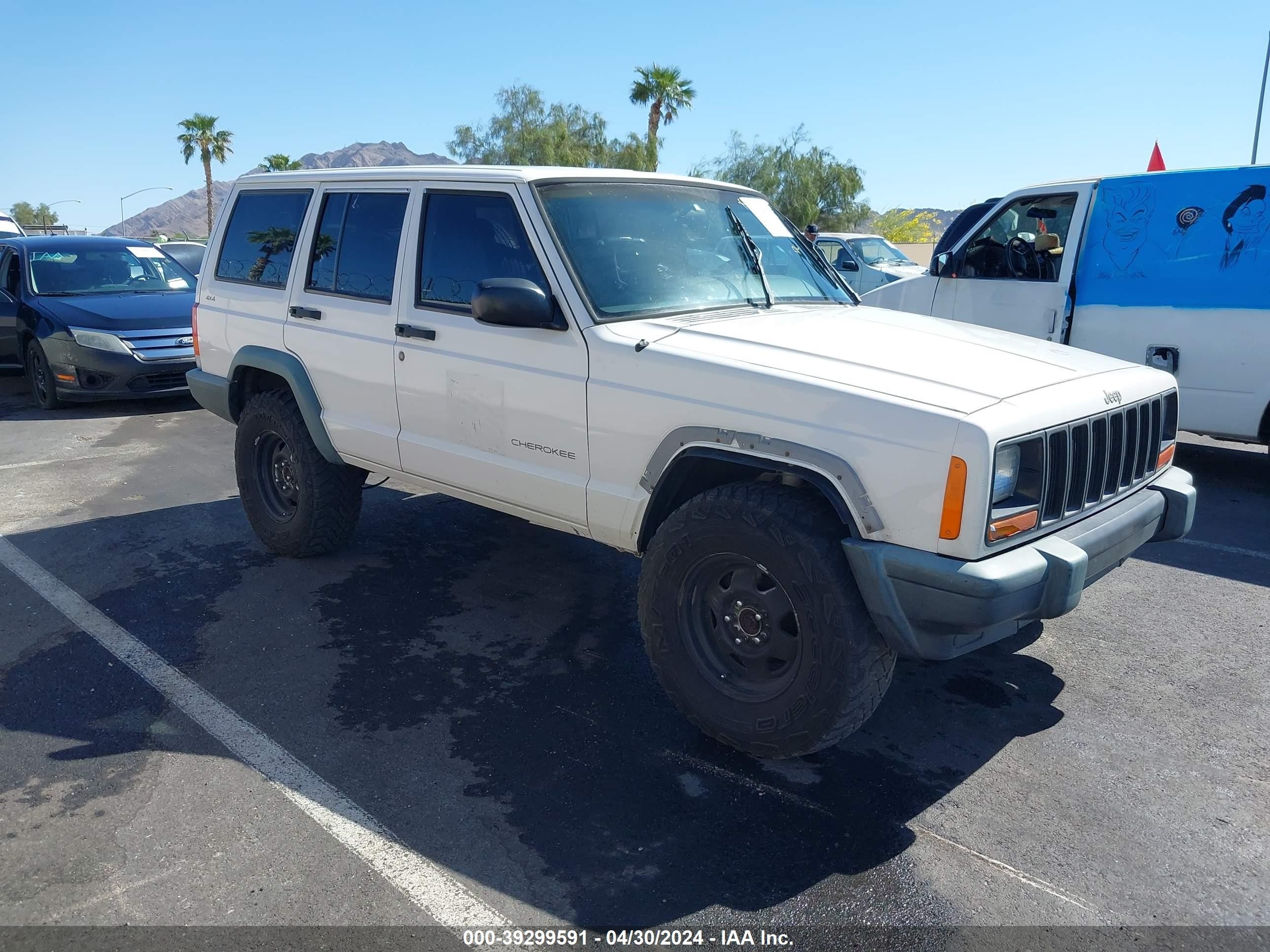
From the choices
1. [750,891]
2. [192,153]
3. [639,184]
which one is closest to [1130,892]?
[750,891]

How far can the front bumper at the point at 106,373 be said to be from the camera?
9594mm

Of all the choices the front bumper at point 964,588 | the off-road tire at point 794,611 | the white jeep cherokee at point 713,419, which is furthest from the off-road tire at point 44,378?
the front bumper at point 964,588

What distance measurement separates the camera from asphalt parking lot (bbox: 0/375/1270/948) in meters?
2.77

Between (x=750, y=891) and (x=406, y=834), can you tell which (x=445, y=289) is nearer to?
(x=406, y=834)

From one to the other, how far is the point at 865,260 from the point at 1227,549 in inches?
573

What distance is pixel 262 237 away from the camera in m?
5.47

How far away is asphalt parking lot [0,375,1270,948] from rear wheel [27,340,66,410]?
5.37 meters

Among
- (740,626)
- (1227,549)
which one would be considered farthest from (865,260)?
(740,626)

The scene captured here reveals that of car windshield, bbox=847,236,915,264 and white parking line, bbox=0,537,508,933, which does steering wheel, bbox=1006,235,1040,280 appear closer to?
white parking line, bbox=0,537,508,933

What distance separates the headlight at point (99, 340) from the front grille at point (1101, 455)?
9.19m

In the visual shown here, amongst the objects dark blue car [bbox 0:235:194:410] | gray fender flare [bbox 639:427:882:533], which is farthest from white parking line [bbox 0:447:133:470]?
gray fender flare [bbox 639:427:882:533]

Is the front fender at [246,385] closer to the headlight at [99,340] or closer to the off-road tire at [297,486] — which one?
the off-road tire at [297,486]

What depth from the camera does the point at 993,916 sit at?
106 inches

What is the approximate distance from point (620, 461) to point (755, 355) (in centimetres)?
67
